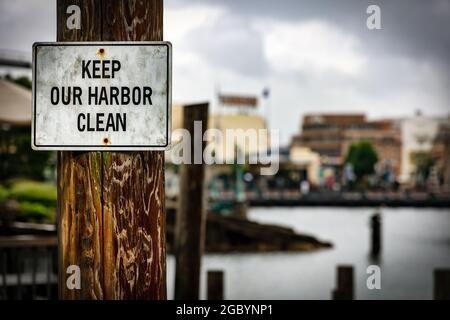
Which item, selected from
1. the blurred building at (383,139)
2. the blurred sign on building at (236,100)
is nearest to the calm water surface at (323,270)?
the blurred sign on building at (236,100)

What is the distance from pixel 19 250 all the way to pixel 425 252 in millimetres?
Result: 34307

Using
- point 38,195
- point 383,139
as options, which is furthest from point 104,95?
point 383,139

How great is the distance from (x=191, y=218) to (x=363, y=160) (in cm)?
12931

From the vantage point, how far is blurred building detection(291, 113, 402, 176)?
571ft

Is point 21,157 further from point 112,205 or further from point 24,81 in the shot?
point 112,205

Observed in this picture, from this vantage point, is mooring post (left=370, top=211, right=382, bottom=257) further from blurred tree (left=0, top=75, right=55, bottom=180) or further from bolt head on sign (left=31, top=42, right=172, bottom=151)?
bolt head on sign (left=31, top=42, right=172, bottom=151)

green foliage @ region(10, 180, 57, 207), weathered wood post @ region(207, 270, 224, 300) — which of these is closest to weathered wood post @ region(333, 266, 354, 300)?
weathered wood post @ region(207, 270, 224, 300)

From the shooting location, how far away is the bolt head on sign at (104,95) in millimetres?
3221

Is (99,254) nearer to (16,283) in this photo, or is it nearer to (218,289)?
(16,283)

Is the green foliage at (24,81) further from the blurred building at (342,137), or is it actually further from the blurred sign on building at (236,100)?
the blurred building at (342,137)

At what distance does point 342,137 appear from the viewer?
575ft

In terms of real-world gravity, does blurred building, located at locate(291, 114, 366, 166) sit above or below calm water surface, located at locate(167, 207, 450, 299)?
above

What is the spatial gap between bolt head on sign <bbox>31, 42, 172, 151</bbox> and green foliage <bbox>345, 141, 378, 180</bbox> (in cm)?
13483
